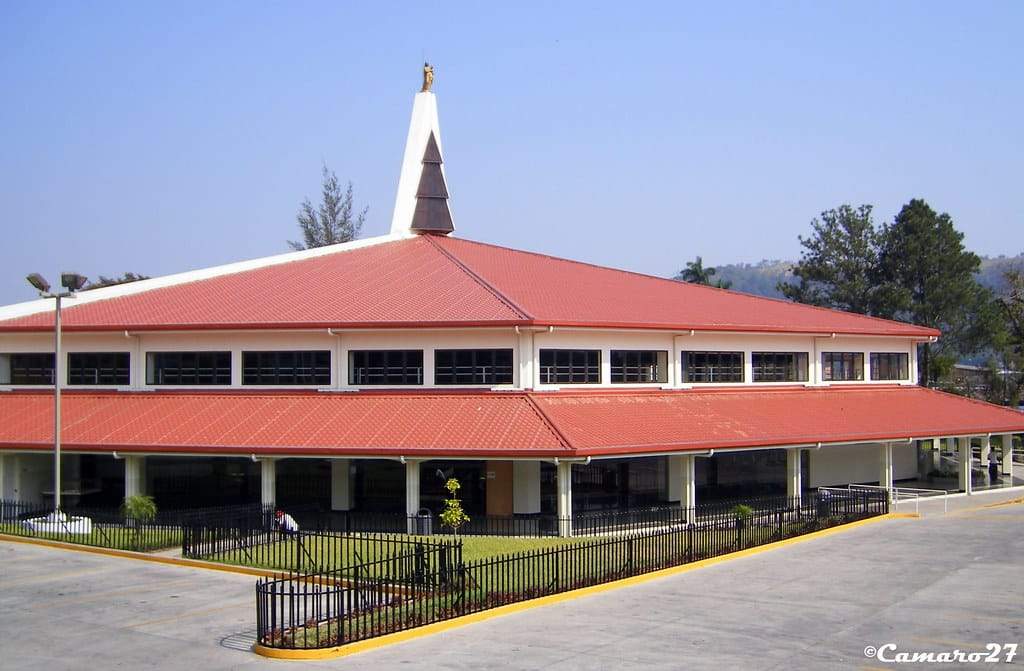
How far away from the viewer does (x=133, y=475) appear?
35.1 metres

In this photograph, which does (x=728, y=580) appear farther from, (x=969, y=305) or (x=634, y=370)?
(x=969, y=305)

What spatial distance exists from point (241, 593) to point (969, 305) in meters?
64.9

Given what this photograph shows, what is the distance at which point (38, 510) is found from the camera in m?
35.6

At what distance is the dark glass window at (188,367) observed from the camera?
37.6m

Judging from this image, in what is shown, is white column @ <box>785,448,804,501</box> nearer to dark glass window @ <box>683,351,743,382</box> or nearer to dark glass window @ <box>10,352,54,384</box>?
dark glass window @ <box>683,351,743,382</box>

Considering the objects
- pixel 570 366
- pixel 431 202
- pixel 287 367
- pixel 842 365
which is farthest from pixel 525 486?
pixel 431 202

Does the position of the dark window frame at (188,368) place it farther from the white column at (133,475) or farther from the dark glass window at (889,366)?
the dark glass window at (889,366)

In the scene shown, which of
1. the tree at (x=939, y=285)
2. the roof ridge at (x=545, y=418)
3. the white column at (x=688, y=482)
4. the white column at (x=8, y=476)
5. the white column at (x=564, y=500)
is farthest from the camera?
the tree at (x=939, y=285)

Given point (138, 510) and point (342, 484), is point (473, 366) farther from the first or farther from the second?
point (138, 510)

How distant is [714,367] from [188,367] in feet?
58.8

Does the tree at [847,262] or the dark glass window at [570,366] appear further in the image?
the tree at [847,262]

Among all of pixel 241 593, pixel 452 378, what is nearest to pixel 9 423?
pixel 452 378

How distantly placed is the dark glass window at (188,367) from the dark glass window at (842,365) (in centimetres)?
2224

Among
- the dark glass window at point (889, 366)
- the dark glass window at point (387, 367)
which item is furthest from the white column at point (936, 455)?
the dark glass window at point (387, 367)
